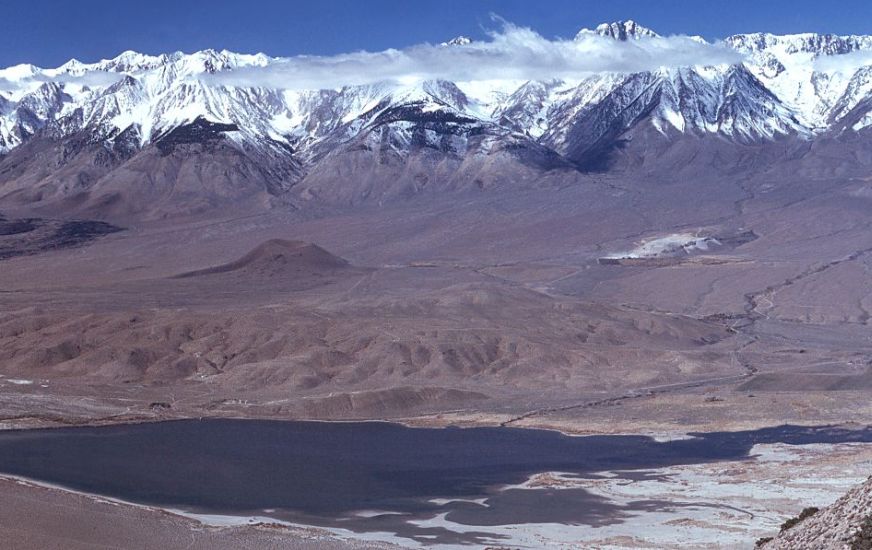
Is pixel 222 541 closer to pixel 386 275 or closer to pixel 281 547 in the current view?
pixel 281 547

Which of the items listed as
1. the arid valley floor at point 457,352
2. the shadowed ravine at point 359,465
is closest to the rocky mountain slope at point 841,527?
the arid valley floor at point 457,352

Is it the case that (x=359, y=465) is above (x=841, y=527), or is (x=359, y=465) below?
below

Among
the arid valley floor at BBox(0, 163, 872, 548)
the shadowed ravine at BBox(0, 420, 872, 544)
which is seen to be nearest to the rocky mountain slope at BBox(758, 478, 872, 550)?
the arid valley floor at BBox(0, 163, 872, 548)

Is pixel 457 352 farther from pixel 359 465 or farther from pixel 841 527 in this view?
pixel 841 527

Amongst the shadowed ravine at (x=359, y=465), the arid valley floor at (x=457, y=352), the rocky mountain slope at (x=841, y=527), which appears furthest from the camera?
the arid valley floor at (x=457, y=352)

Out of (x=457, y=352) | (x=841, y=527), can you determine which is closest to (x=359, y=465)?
(x=457, y=352)

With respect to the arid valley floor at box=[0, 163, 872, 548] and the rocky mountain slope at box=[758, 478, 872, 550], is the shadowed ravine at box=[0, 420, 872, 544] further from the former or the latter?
the rocky mountain slope at box=[758, 478, 872, 550]

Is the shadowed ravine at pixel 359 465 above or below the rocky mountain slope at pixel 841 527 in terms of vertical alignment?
below

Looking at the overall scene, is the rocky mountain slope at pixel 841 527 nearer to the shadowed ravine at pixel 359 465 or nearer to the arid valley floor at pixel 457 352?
the arid valley floor at pixel 457 352
